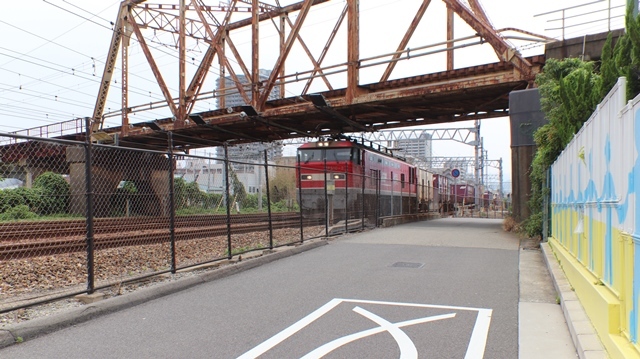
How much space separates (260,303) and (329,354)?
2.23m

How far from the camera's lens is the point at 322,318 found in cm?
582

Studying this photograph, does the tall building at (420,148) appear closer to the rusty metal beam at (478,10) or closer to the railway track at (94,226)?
the rusty metal beam at (478,10)

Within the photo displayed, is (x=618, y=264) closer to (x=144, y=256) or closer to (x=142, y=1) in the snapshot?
(x=144, y=256)

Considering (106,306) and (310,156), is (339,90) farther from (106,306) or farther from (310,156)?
(106,306)

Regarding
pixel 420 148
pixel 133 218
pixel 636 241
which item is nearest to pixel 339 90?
pixel 133 218

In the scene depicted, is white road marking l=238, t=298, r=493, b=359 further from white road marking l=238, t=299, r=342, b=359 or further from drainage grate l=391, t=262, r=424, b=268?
drainage grate l=391, t=262, r=424, b=268

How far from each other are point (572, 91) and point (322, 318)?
633 cm

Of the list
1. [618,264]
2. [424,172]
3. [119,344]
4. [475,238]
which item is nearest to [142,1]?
[424,172]

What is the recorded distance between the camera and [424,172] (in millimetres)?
33469

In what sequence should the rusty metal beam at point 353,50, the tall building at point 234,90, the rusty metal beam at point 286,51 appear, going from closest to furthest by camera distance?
the rusty metal beam at point 353,50, the rusty metal beam at point 286,51, the tall building at point 234,90

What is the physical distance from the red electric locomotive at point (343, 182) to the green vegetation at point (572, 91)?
643 cm

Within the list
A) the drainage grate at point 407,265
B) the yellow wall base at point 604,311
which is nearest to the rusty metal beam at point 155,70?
the drainage grate at point 407,265

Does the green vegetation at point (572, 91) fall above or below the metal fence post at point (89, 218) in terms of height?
above

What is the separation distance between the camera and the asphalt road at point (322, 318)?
15.4ft
